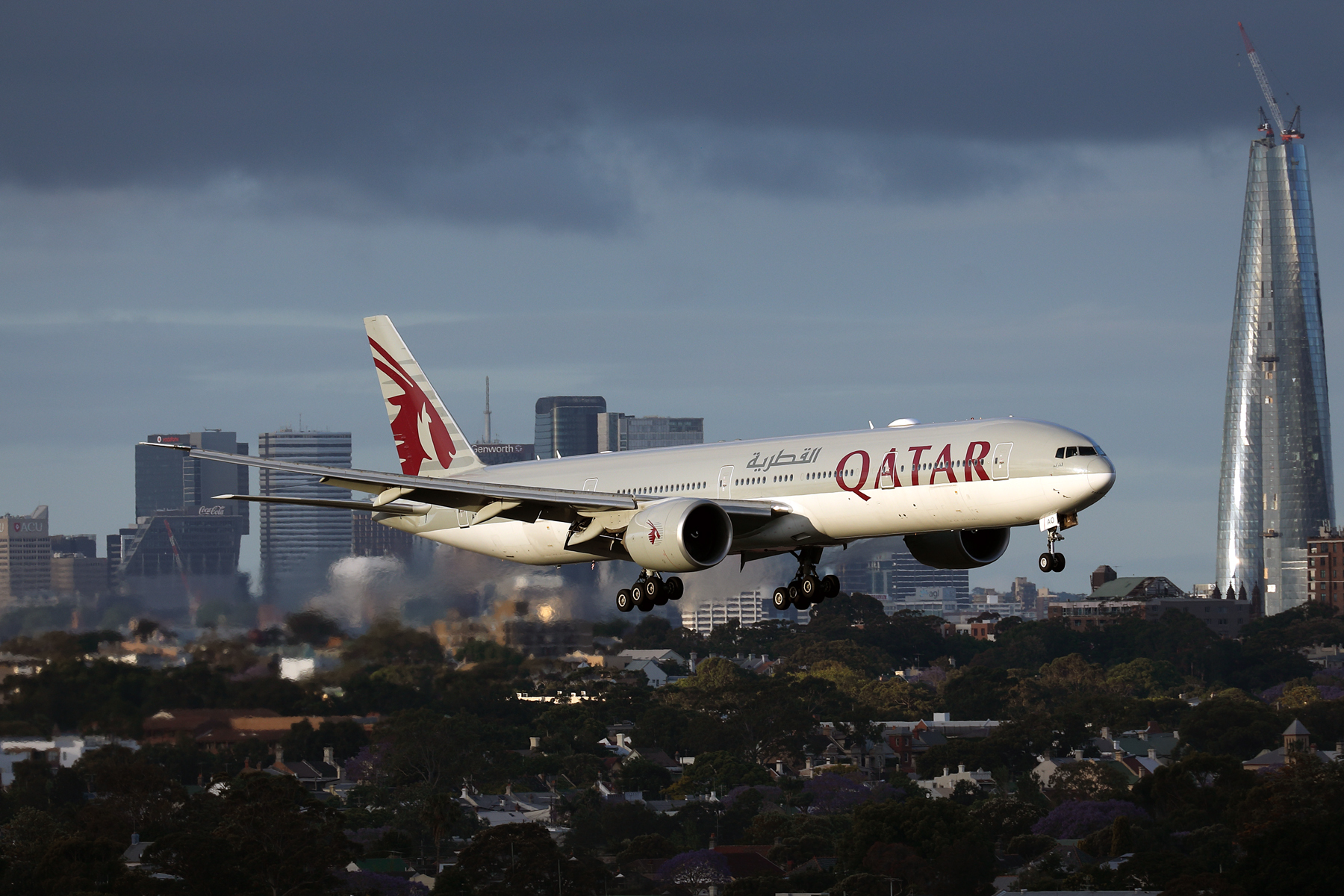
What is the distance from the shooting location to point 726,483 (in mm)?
68875

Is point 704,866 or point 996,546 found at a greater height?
point 996,546

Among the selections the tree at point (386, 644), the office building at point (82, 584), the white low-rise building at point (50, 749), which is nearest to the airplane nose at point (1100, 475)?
the tree at point (386, 644)

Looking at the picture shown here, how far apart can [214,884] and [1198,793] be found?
75620 millimetres

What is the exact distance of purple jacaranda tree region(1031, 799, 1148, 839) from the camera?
510 feet

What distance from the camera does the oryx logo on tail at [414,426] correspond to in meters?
85.2

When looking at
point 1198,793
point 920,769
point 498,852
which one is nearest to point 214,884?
point 498,852

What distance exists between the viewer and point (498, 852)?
126m

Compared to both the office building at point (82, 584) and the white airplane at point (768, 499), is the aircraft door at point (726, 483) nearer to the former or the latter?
the white airplane at point (768, 499)

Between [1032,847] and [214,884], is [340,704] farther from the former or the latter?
[1032,847]

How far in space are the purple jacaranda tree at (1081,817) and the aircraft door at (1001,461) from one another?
3846 inches

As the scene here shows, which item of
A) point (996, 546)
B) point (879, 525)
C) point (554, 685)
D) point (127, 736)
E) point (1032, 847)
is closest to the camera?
point (879, 525)

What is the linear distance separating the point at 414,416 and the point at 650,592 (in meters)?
20.9

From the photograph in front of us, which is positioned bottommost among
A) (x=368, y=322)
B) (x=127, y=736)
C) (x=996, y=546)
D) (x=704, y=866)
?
(x=704, y=866)

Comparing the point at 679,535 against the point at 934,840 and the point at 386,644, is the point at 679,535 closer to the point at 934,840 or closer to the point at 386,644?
the point at 386,644
